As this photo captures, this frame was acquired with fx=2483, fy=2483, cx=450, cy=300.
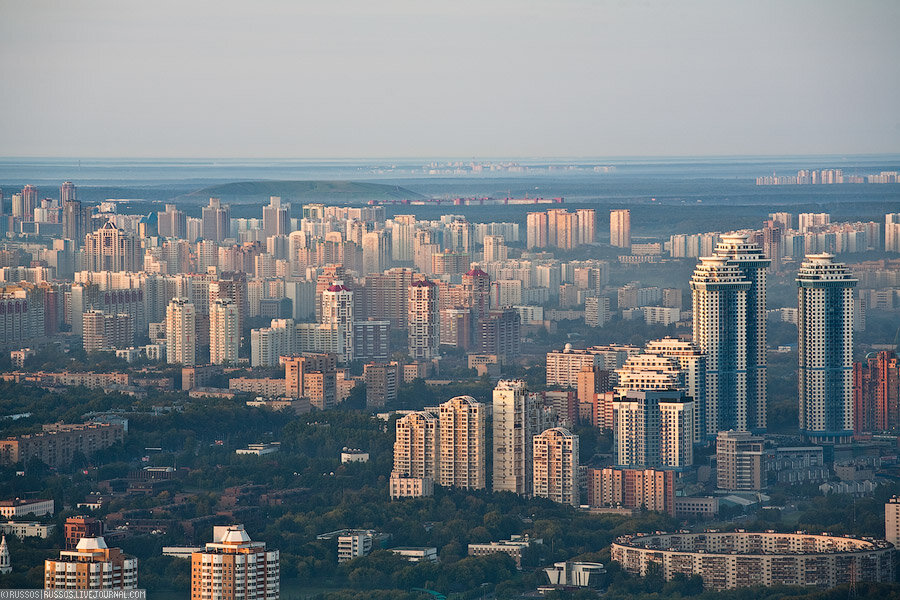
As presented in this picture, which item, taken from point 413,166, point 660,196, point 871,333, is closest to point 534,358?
point 871,333

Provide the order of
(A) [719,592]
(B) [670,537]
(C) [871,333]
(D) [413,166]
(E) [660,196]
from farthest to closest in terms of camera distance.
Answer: (D) [413,166] → (E) [660,196] → (C) [871,333] → (B) [670,537] → (A) [719,592]

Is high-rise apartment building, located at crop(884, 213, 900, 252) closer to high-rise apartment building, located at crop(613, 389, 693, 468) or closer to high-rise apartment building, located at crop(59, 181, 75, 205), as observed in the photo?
high-rise apartment building, located at crop(613, 389, 693, 468)

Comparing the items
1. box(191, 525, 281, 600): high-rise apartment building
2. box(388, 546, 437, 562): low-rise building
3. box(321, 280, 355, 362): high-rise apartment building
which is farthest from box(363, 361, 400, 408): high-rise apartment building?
box(191, 525, 281, 600): high-rise apartment building

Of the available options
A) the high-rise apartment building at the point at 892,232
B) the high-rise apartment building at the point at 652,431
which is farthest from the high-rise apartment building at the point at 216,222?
the high-rise apartment building at the point at 652,431

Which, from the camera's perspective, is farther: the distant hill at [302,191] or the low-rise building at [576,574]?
the distant hill at [302,191]

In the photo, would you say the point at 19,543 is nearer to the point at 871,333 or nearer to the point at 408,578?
the point at 408,578

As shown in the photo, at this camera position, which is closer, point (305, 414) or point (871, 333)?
point (305, 414)

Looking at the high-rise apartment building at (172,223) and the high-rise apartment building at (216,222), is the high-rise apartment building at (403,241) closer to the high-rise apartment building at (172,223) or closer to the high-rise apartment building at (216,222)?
the high-rise apartment building at (216,222)
